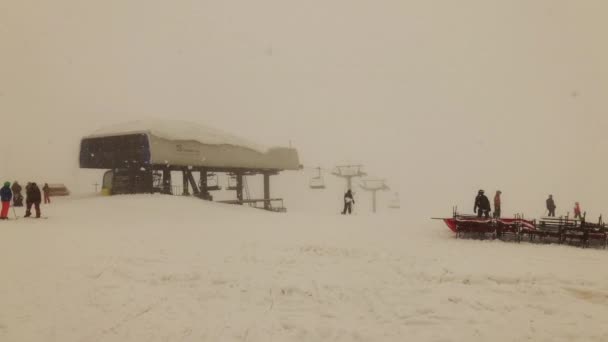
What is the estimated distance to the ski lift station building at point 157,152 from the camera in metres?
24.2

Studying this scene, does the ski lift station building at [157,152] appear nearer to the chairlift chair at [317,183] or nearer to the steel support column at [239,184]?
the steel support column at [239,184]

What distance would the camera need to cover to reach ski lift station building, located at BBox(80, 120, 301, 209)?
79.5 ft

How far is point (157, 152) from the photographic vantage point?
78.4 feet

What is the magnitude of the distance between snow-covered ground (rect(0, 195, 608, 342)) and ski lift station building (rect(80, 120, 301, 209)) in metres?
11.0

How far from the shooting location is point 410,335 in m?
5.96

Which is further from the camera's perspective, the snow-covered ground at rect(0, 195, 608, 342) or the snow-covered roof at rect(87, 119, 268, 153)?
the snow-covered roof at rect(87, 119, 268, 153)

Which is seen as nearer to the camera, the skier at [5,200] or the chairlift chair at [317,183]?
the skier at [5,200]

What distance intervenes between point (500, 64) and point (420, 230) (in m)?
211

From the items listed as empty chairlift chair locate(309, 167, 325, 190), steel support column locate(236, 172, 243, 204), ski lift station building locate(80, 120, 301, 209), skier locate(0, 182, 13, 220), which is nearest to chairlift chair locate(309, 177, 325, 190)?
empty chairlift chair locate(309, 167, 325, 190)

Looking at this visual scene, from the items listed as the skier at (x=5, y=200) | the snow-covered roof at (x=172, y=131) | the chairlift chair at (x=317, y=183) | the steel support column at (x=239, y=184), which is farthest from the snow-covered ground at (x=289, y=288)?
the chairlift chair at (x=317, y=183)

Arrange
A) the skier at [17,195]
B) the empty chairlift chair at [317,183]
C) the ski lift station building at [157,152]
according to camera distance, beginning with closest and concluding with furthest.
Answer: the skier at [17,195], the ski lift station building at [157,152], the empty chairlift chair at [317,183]

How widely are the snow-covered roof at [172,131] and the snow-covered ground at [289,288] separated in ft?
37.4

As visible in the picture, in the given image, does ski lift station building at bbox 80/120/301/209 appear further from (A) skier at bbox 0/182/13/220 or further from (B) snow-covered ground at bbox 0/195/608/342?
(B) snow-covered ground at bbox 0/195/608/342

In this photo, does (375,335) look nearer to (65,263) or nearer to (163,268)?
(163,268)
